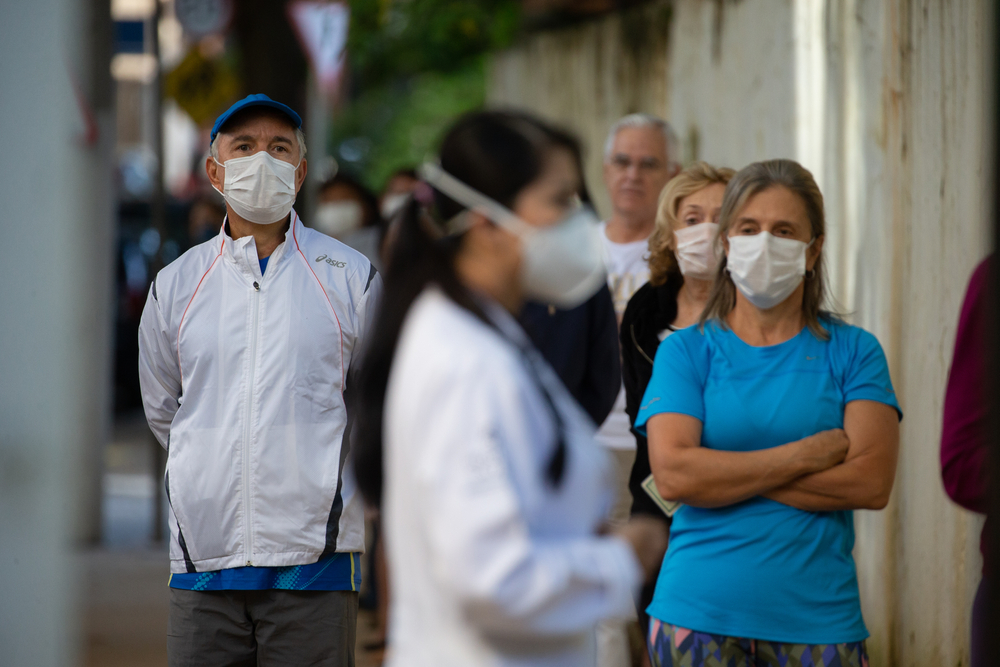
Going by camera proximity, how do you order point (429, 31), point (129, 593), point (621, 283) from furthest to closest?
point (429, 31), point (129, 593), point (621, 283)

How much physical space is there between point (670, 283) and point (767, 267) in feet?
3.53

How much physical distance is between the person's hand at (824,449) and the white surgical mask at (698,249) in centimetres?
105

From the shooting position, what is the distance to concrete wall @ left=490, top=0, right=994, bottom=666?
4.62 meters

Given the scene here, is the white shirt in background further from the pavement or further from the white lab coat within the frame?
the white lab coat

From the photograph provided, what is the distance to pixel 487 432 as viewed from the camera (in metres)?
1.93

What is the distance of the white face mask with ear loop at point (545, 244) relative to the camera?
7.01 feet

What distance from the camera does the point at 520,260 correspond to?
7.09ft

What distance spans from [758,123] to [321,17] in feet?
17.6

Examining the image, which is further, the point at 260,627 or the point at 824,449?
the point at 260,627

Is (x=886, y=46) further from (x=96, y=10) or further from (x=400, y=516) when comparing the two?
(x=96, y=10)

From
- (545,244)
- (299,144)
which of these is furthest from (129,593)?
(545,244)

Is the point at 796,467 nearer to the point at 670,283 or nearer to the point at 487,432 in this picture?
the point at 670,283

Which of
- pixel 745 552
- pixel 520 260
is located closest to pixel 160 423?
pixel 745 552

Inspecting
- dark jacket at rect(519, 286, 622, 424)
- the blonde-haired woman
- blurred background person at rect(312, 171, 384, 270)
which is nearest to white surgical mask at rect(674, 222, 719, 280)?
the blonde-haired woman
